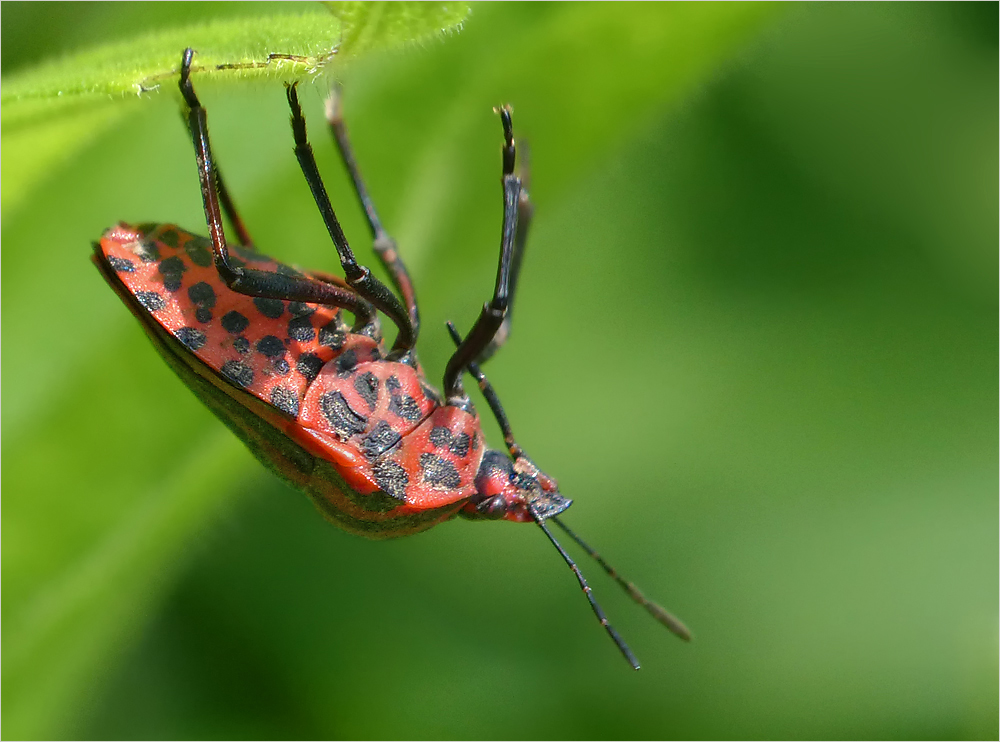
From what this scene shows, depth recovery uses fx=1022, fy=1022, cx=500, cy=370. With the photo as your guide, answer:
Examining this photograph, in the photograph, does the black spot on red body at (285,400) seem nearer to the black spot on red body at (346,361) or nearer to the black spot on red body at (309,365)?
the black spot on red body at (309,365)

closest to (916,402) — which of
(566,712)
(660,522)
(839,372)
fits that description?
(839,372)

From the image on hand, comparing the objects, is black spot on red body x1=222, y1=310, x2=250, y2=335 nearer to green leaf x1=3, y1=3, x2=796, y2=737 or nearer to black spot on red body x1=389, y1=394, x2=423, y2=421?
black spot on red body x1=389, y1=394, x2=423, y2=421

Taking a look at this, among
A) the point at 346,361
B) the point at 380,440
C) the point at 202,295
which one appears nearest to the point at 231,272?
the point at 202,295

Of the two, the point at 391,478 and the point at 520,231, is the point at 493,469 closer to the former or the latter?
the point at 391,478

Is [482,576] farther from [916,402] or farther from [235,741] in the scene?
[916,402]

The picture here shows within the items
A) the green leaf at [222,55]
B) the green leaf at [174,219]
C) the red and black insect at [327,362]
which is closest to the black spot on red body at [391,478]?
the red and black insect at [327,362]

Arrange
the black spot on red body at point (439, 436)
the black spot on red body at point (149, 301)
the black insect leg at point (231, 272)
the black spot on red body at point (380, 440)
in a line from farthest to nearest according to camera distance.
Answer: the black spot on red body at point (439, 436) → the black spot on red body at point (380, 440) → the black spot on red body at point (149, 301) → the black insect leg at point (231, 272)

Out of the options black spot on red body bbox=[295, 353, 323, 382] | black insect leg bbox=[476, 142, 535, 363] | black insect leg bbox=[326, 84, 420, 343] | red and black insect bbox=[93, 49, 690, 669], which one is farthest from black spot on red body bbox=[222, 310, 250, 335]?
black insect leg bbox=[476, 142, 535, 363]
